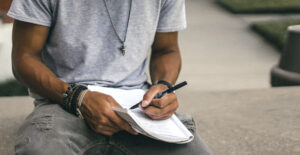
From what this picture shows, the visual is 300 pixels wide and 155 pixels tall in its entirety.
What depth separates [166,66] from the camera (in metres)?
2.45

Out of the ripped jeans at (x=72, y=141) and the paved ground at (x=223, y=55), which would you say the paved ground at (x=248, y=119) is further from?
the paved ground at (x=223, y=55)

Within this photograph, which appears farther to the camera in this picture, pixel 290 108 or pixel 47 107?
pixel 290 108

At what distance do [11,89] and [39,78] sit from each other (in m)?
3.10

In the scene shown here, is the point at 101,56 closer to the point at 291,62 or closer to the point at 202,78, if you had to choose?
the point at 291,62

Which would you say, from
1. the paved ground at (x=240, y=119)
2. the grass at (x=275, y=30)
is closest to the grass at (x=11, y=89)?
the paved ground at (x=240, y=119)

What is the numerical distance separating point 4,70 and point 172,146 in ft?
12.2

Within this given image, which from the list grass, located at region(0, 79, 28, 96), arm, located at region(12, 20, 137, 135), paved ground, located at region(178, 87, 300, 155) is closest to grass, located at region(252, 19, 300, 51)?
Answer: paved ground, located at region(178, 87, 300, 155)

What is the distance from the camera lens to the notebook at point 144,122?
5.98ft

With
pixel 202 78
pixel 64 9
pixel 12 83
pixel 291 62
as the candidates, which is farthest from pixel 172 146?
pixel 202 78

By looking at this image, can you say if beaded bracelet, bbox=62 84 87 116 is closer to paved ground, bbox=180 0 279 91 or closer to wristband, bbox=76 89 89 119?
wristband, bbox=76 89 89 119

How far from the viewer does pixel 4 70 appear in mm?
5359

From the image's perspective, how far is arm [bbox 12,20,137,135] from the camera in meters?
1.92

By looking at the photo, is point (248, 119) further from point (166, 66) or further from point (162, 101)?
point (162, 101)

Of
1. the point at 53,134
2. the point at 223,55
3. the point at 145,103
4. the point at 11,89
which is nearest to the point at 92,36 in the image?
the point at 145,103
